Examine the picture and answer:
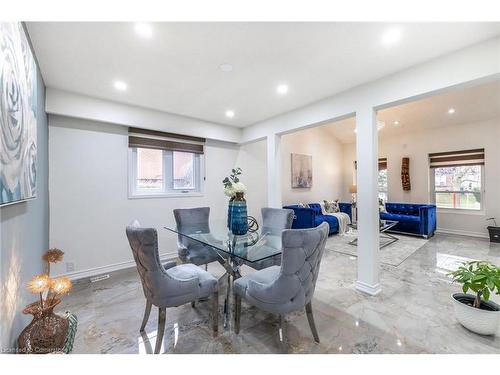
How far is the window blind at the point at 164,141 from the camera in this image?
3.30m

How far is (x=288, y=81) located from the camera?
2461 mm

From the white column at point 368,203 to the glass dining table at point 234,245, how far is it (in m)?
1.01

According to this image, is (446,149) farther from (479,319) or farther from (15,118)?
(15,118)

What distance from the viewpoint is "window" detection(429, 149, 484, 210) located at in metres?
4.84

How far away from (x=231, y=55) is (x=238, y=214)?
157 cm

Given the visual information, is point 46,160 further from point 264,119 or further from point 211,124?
point 264,119

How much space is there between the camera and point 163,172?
369 cm

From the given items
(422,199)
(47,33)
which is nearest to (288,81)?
(47,33)

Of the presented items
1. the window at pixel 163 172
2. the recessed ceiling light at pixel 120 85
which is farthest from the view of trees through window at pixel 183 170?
the recessed ceiling light at pixel 120 85

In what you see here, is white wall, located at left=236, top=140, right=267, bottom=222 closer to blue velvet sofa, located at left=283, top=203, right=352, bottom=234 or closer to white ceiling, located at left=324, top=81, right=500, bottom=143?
blue velvet sofa, located at left=283, top=203, right=352, bottom=234

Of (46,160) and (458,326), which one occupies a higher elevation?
(46,160)

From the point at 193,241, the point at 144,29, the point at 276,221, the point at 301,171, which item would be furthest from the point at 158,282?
the point at 301,171
